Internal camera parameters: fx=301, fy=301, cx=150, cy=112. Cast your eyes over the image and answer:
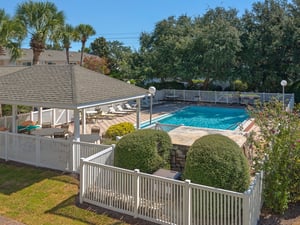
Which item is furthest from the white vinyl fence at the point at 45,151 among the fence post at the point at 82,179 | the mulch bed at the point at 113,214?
the mulch bed at the point at 113,214

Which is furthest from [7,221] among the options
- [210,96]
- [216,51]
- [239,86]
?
[239,86]

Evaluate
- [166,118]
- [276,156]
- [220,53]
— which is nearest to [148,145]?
[276,156]

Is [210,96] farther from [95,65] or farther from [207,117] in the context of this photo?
[95,65]

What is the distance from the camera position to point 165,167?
31.3 ft

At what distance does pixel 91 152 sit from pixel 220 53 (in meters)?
21.8

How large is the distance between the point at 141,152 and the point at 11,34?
17.1 meters

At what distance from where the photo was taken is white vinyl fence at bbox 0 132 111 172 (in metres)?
10.8

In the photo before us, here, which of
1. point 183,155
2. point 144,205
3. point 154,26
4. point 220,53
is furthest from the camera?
point 154,26

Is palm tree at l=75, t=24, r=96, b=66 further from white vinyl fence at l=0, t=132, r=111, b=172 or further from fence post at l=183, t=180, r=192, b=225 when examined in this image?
fence post at l=183, t=180, r=192, b=225

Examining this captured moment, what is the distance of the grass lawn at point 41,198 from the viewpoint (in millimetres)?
7672

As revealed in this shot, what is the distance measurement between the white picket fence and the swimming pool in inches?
567

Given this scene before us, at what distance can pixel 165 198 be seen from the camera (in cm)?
730

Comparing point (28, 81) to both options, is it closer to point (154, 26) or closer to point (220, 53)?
point (220, 53)

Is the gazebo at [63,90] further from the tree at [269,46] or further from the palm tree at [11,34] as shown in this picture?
the tree at [269,46]
